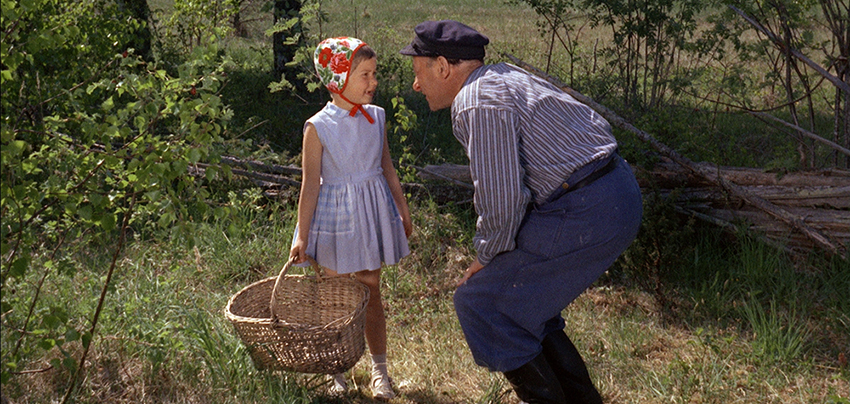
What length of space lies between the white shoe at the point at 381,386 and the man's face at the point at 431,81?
1.49 m

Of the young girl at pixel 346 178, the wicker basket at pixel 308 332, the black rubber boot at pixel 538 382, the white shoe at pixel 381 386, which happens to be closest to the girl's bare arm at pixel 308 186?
the young girl at pixel 346 178

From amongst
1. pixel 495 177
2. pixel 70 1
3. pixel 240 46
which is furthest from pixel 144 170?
pixel 240 46

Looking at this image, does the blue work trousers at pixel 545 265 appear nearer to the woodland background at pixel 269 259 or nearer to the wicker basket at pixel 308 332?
the wicker basket at pixel 308 332

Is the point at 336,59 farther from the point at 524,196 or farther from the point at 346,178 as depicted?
the point at 524,196

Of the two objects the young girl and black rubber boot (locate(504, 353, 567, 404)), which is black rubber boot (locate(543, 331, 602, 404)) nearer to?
black rubber boot (locate(504, 353, 567, 404))

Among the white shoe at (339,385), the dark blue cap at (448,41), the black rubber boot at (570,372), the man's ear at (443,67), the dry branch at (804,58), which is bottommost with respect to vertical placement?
the white shoe at (339,385)

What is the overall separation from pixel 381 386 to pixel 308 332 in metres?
0.68

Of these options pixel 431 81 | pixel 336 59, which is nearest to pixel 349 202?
pixel 336 59

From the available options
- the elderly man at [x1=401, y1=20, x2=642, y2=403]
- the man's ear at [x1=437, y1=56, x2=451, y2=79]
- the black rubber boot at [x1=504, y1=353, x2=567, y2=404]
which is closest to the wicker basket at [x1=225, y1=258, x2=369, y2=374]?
the elderly man at [x1=401, y1=20, x2=642, y2=403]

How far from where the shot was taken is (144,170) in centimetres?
302

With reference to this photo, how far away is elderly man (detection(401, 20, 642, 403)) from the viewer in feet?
10.1

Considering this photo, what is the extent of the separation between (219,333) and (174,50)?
7.23 meters

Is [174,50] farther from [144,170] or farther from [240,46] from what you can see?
[144,170]

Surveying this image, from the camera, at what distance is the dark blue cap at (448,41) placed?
3.22m
